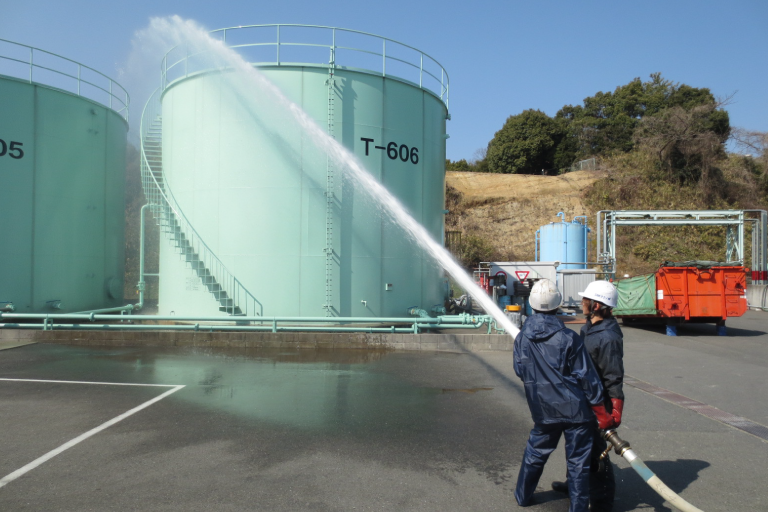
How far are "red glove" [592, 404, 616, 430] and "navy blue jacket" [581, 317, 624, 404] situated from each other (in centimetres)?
21

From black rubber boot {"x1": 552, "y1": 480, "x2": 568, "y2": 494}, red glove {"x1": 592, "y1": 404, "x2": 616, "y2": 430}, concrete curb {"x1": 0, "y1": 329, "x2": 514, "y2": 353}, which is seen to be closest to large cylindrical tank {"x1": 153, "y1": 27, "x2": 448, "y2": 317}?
concrete curb {"x1": 0, "y1": 329, "x2": 514, "y2": 353}

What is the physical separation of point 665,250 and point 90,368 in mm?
35741

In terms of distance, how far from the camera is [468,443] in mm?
5309

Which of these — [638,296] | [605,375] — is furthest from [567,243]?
[605,375]

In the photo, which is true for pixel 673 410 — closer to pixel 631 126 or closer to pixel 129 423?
pixel 129 423

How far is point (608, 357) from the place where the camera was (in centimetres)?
378

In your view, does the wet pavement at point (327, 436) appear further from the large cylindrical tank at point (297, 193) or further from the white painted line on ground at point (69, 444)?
the large cylindrical tank at point (297, 193)

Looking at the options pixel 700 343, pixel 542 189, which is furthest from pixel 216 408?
pixel 542 189

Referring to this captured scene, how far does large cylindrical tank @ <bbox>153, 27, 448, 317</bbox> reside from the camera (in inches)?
507

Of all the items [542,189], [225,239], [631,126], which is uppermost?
[631,126]

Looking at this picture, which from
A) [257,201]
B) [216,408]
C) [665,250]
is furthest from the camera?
[665,250]

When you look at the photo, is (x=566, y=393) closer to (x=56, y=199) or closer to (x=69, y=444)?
(x=69, y=444)

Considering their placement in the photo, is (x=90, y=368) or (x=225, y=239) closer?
(x=90, y=368)

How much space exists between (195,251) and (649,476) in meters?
12.3
